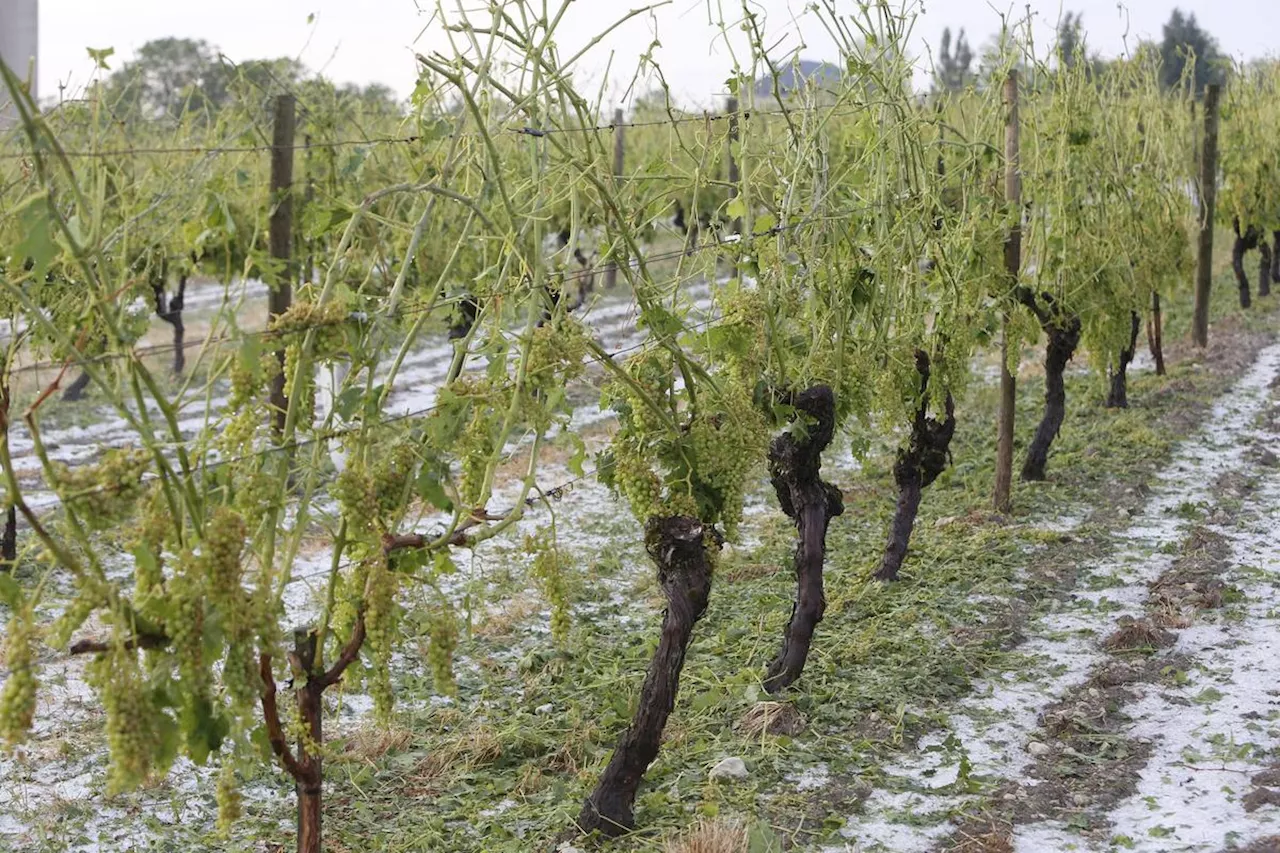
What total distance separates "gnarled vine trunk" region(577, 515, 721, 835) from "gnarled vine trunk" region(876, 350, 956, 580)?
2.16 metres

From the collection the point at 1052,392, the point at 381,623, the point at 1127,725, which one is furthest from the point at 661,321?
the point at 1052,392

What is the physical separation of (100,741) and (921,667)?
2861mm

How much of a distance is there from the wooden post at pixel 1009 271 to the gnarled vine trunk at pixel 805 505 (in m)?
2.08

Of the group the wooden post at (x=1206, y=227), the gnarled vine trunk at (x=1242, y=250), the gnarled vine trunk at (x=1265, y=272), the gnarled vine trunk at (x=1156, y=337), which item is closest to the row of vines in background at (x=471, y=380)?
the gnarled vine trunk at (x=1156, y=337)

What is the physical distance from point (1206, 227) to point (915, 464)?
247 inches

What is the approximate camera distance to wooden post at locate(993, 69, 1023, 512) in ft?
20.6

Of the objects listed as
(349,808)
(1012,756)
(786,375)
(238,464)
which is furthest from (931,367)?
(238,464)

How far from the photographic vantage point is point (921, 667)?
459 centimetres

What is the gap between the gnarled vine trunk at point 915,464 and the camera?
556 centimetres

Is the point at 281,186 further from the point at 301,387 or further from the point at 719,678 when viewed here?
the point at 301,387

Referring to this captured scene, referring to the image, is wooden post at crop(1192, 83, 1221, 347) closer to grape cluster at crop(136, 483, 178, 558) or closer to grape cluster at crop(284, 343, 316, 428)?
grape cluster at crop(284, 343, 316, 428)

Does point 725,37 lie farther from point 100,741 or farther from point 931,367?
point 100,741

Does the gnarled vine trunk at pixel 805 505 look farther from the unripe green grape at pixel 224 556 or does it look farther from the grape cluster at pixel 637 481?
the unripe green grape at pixel 224 556

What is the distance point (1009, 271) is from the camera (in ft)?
21.6
